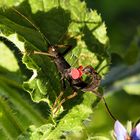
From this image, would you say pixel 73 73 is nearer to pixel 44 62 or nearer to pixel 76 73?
pixel 76 73

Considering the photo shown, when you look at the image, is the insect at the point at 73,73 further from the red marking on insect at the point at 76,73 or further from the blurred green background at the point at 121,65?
the blurred green background at the point at 121,65

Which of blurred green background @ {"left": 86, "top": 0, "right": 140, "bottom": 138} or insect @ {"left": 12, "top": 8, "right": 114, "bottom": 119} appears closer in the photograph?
insect @ {"left": 12, "top": 8, "right": 114, "bottom": 119}

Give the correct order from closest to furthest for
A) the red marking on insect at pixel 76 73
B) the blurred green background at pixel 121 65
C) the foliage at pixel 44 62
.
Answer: the foliage at pixel 44 62 < the red marking on insect at pixel 76 73 < the blurred green background at pixel 121 65

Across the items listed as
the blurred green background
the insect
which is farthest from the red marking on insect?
the blurred green background

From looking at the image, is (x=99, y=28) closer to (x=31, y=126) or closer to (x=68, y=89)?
(x=68, y=89)

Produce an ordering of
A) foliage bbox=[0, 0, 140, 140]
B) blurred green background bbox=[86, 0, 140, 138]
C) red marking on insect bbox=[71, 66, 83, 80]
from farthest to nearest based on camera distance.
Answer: blurred green background bbox=[86, 0, 140, 138] → red marking on insect bbox=[71, 66, 83, 80] → foliage bbox=[0, 0, 140, 140]

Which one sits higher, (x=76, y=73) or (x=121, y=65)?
(x=76, y=73)

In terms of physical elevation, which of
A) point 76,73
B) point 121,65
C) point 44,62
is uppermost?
point 44,62

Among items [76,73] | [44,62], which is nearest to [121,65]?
[76,73]

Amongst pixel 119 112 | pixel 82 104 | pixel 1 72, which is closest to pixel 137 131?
pixel 82 104

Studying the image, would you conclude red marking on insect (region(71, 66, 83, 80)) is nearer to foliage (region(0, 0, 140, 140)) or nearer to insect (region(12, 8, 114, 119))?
insect (region(12, 8, 114, 119))

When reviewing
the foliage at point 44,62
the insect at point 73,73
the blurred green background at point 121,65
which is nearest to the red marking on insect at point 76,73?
the insect at point 73,73
